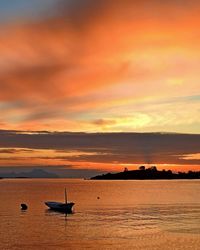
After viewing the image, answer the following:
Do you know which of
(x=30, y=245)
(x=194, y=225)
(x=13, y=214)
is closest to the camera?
(x=30, y=245)

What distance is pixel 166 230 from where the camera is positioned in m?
70.4

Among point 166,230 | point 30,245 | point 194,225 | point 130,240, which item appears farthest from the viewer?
point 194,225

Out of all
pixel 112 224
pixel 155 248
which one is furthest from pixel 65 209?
pixel 155 248

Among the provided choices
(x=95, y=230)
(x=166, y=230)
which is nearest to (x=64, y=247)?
(x=95, y=230)

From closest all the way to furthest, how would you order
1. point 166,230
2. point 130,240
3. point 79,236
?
point 130,240, point 79,236, point 166,230

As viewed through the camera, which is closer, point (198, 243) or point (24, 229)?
point (198, 243)

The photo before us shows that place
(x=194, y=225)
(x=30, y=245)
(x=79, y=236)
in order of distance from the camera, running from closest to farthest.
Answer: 1. (x=30, y=245)
2. (x=79, y=236)
3. (x=194, y=225)

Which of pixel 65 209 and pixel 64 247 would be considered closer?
pixel 64 247

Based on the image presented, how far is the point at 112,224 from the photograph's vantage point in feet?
260

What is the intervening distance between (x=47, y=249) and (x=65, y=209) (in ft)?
179

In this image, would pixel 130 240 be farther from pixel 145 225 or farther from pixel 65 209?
pixel 65 209

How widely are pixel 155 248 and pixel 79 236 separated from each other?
14549 millimetres

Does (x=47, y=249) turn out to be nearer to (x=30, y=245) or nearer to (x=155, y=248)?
Result: (x=30, y=245)

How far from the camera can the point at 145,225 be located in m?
77.4
